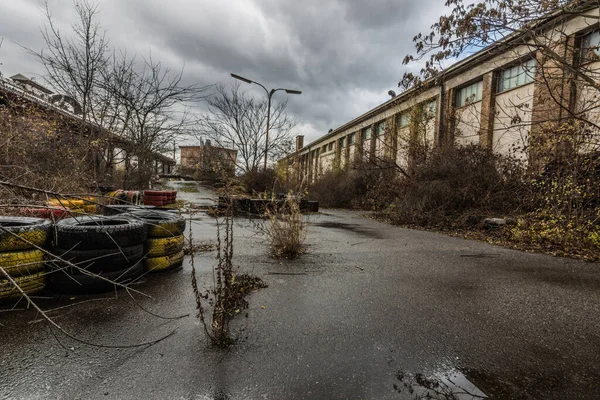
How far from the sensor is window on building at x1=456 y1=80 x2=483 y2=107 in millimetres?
15430

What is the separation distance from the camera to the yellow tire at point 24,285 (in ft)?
9.37

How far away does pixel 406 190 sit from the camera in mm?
12562

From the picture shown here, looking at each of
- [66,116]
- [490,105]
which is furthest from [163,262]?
[490,105]

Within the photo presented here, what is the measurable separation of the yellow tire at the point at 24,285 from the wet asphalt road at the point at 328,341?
7.5 inches

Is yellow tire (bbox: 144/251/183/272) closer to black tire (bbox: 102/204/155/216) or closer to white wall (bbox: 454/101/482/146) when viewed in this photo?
→ black tire (bbox: 102/204/155/216)

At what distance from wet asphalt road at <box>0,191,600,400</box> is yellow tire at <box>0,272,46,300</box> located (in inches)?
7.5

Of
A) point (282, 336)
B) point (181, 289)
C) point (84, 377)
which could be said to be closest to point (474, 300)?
point (282, 336)

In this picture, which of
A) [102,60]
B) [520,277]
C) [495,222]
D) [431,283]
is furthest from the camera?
[102,60]

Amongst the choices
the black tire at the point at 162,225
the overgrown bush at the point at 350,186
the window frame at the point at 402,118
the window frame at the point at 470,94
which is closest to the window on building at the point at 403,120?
the window frame at the point at 402,118

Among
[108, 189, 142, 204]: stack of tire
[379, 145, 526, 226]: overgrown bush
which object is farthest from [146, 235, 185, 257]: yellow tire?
[379, 145, 526, 226]: overgrown bush

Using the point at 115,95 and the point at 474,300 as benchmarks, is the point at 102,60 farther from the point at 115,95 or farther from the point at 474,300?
the point at 474,300

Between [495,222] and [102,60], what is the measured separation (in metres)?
15.6

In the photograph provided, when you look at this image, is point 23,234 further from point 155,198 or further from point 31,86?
point 31,86

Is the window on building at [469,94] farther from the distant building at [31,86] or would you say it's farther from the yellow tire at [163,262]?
the distant building at [31,86]
